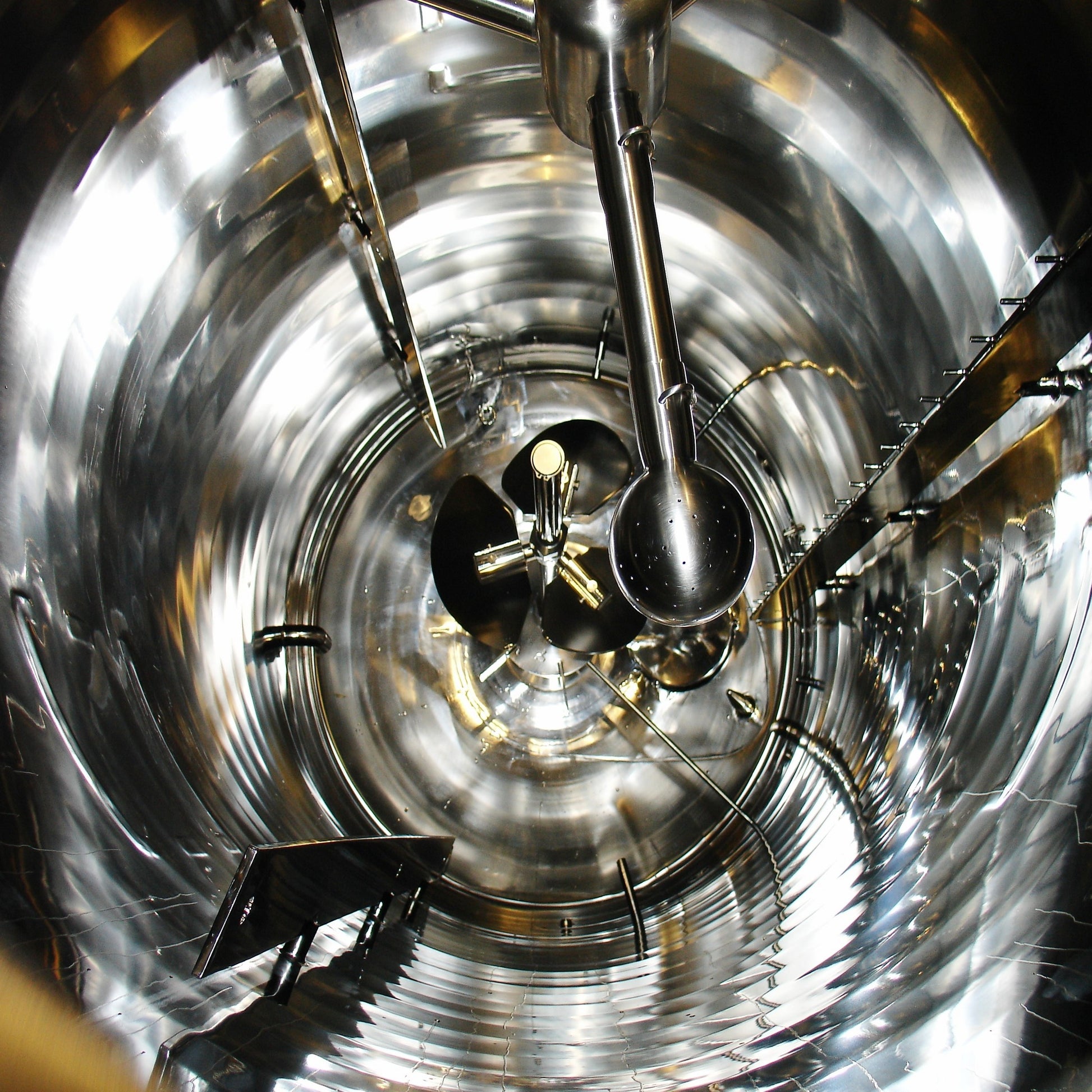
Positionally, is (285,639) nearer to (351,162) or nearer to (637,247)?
(351,162)

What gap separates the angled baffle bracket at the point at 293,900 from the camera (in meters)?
0.89

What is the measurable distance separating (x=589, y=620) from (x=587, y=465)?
0.44m

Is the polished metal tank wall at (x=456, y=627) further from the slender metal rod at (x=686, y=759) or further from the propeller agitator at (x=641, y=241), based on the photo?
the propeller agitator at (x=641, y=241)

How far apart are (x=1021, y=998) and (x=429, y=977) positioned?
1005 mm

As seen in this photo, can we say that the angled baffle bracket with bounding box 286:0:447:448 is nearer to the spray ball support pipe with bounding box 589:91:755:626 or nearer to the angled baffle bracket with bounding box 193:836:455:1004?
the spray ball support pipe with bounding box 589:91:755:626

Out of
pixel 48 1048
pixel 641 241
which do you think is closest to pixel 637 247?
pixel 641 241

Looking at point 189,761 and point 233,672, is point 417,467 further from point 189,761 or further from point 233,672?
point 189,761

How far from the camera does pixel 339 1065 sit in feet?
3.25

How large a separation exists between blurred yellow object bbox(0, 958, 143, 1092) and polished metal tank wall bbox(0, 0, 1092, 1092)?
3cm

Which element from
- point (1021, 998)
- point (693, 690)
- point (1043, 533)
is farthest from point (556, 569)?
point (1021, 998)

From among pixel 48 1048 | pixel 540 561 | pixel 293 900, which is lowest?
pixel 48 1048

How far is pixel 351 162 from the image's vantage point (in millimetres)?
1540

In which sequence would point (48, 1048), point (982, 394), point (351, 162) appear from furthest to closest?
point (351, 162)
point (982, 394)
point (48, 1048)

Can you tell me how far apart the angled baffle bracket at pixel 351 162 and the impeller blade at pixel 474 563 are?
336 mm
